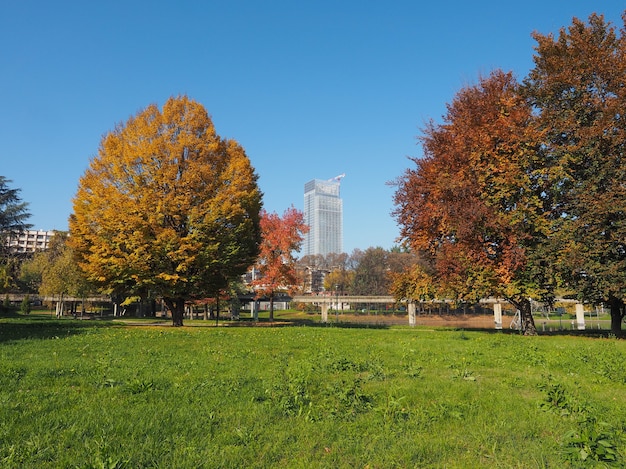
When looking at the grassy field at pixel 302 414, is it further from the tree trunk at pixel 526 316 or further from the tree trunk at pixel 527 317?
the tree trunk at pixel 527 317

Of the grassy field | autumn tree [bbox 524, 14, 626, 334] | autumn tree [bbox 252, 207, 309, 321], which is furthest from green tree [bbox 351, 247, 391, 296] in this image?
the grassy field

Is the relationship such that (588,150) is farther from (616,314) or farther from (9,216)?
(9,216)

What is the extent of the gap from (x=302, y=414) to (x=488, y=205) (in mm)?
20415

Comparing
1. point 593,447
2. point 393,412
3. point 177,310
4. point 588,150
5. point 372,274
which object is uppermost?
point 588,150

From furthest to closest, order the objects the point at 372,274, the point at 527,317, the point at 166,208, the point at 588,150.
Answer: the point at 372,274 < the point at 166,208 < the point at 527,317 < the point at 588,150

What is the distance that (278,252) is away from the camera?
158 feet

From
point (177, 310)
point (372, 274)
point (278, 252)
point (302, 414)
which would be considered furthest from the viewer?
point (372, 274)

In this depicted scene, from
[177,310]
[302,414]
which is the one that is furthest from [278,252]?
[302,414]

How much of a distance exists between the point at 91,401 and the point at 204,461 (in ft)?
9.50

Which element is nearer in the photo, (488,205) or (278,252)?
(488,205)

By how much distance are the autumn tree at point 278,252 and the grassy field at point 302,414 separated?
120 feet

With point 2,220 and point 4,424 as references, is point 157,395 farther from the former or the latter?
point 2,220

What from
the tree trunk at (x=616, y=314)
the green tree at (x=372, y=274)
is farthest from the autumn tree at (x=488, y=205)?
the green tree at (x=372, y=274)

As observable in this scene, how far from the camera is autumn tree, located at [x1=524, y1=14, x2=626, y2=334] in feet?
70.3
